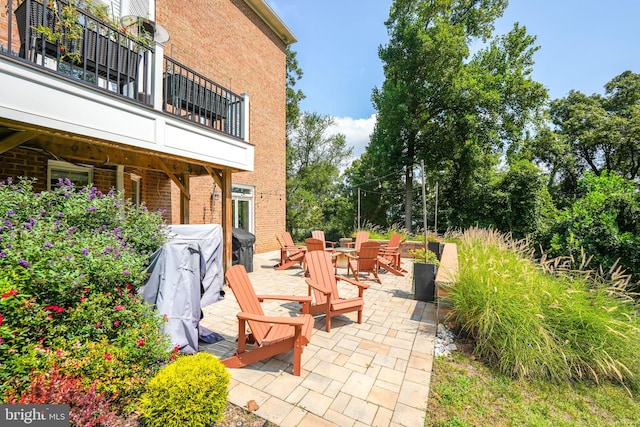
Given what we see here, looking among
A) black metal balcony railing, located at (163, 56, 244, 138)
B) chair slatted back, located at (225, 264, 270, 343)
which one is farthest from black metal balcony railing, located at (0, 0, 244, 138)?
chair slatted back, located at (225, 264, 270, 343)

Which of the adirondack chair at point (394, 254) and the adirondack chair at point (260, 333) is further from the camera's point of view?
the adirondack chair at point (394, 254)

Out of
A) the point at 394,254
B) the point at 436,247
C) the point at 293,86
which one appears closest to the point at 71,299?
the point at 394,254

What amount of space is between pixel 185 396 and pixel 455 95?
15.3m

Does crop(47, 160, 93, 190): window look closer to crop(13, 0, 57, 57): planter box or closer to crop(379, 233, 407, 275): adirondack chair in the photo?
crop(13, 0, 57, 57): planter box

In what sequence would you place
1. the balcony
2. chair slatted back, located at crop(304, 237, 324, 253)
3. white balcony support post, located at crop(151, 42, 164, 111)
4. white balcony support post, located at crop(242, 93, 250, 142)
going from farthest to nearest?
chair slatted back, located at crop(304, 237, 324, 253) < white balcony support post, located at crop(242, 93, 250, 142) < white balcony support post, located at crop(151, 42, 164, 111) < the balcony

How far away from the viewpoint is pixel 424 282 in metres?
5.01

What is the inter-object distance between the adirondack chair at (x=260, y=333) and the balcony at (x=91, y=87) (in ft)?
8.32

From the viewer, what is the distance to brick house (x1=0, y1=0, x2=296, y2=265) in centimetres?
304

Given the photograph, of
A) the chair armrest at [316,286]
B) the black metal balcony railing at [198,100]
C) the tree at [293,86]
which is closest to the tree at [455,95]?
the tree at [293,86]

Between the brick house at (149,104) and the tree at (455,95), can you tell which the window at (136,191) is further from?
the tree at (455,95)

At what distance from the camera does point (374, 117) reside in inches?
642

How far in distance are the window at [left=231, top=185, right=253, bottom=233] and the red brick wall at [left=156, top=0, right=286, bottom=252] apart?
0.86 feet

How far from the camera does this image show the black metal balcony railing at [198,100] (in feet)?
14.9

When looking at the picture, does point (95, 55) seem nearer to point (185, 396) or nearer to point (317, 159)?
point (185, 396)
